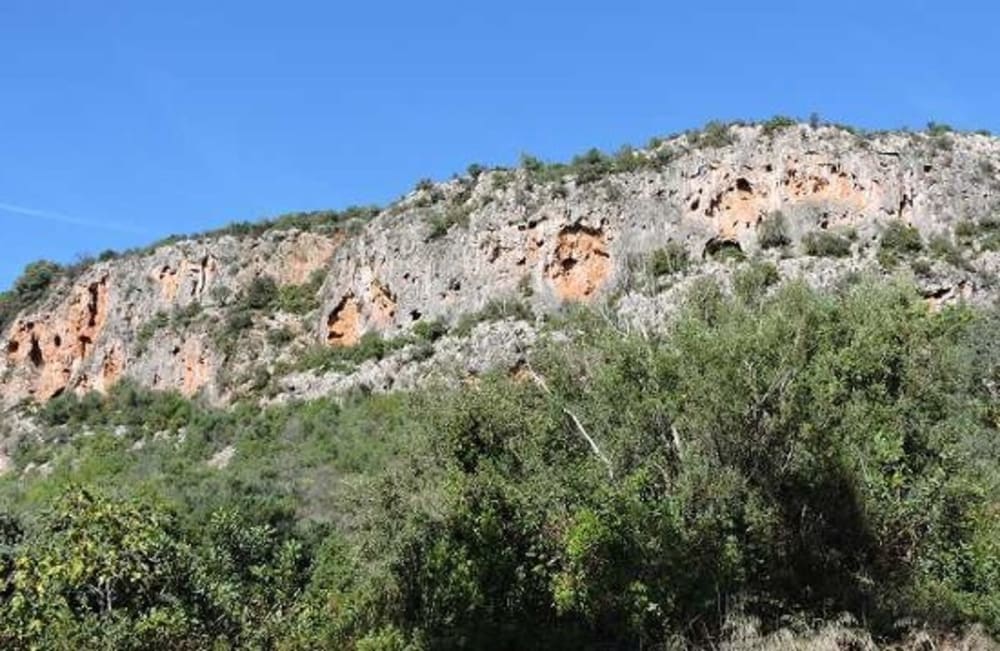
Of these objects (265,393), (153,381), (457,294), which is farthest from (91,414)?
(457,294)

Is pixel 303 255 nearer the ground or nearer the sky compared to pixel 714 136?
nearer the ground

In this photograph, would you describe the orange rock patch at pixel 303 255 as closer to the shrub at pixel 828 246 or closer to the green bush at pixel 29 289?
the green bush at pixel 29 289

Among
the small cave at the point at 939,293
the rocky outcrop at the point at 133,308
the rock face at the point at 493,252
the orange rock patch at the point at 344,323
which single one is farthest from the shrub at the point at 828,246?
the rocky outcrop at the point at 133,308

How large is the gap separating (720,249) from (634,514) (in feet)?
132

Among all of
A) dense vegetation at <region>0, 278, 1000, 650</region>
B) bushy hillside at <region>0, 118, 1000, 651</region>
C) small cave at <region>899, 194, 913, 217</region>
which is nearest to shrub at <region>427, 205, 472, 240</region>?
bushy hillside at <region>0, 118, 1000, 651</region>

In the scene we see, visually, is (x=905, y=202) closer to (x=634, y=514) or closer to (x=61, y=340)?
(x=634, y=514)

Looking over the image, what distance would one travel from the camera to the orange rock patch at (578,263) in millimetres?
55969

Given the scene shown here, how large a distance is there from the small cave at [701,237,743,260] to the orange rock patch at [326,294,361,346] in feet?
73.4

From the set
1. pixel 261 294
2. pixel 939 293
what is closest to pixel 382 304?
pixel 261 294

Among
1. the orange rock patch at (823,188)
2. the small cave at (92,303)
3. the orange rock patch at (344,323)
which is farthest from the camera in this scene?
the small cave at (92,303)

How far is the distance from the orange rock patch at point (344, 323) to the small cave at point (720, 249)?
22.4 m

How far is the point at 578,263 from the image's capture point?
56.8 meters

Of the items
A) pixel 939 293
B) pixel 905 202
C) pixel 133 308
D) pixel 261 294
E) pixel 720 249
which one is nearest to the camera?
pixel 939 293

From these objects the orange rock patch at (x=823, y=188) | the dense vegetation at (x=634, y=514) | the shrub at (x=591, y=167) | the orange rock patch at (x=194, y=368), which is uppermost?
the shrub at (x=591, y=167)
